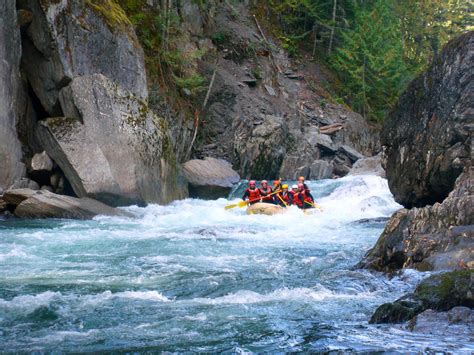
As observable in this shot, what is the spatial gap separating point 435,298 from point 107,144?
477 inches

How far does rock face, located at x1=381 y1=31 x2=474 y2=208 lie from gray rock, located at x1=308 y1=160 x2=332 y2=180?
14.0 metres

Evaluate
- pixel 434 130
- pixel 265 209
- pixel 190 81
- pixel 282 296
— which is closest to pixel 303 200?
pixel 265 209

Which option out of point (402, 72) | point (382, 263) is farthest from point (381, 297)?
point (402, 72)

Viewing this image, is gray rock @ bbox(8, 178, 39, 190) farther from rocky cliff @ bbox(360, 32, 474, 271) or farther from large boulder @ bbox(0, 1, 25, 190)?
rocky cliff @ bbox(360, 32, 474, 271)

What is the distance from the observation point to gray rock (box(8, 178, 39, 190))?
15258 mm

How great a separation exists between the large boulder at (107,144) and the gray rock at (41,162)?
0.55ft

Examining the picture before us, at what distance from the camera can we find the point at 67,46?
16.7 m

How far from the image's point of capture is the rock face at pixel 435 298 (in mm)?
5281

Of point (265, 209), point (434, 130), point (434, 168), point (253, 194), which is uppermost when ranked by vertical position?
point (434, 130)

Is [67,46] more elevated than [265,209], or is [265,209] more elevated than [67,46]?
[67,46]

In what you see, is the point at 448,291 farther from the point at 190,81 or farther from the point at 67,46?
the point at 190,81

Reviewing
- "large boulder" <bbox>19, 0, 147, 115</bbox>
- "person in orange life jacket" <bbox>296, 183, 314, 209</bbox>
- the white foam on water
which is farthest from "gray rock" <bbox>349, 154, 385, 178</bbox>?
the white foam on water

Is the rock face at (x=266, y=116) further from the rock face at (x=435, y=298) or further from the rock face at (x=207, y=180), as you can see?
the rock face at (x=435, y=298)

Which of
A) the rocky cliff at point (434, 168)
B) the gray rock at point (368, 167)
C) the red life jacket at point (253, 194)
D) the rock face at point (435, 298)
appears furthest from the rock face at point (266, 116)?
the rock face at point (435, 298)
